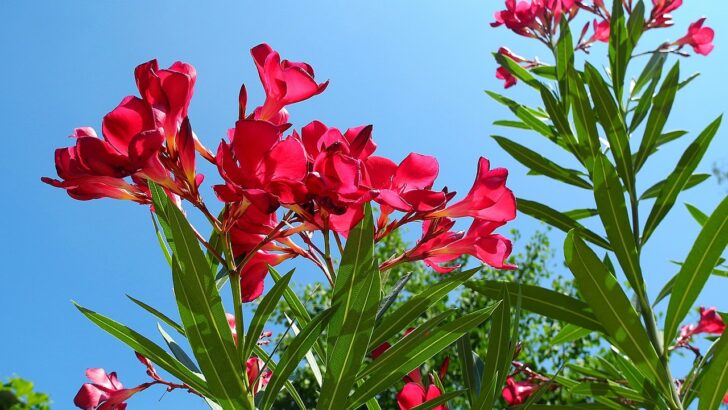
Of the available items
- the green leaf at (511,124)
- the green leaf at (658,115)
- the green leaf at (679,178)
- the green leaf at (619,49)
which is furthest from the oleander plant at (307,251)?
the green leaf at (511,124)

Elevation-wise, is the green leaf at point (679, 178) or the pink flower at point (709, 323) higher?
the green leaf at point (679, 178)

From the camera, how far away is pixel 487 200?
2.58 feet

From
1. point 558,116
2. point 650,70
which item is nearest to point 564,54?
point 558,116

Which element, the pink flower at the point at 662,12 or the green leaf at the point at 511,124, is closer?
the green leaf at the point at 511,124

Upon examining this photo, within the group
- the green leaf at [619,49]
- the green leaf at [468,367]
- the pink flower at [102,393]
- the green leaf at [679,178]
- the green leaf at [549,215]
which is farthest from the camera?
the green leaf at [619,49]

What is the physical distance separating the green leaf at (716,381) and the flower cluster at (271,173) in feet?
1.38

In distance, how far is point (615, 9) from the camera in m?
2.00

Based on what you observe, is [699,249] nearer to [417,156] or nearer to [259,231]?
[417,156]

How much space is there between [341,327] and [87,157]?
323mm

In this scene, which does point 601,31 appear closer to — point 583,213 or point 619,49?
point 619,49

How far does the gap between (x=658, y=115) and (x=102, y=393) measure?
5.22 feet

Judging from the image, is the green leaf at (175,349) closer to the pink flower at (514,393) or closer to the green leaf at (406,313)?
the green leaf at (406,313)

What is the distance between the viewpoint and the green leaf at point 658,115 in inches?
68.9

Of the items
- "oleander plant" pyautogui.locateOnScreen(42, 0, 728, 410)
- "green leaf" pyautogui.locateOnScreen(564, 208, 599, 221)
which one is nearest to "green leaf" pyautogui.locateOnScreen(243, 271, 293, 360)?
"oleander plant" pyautogui.locateOnScreen(42, 0, 728, 410)
